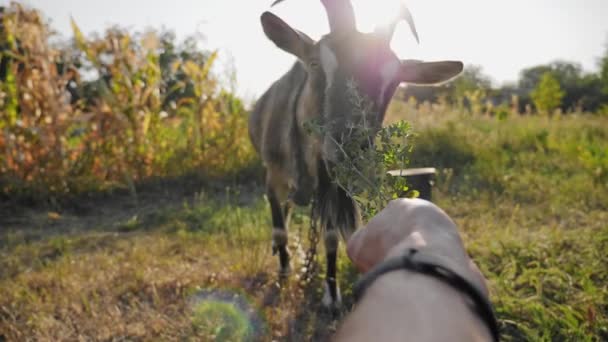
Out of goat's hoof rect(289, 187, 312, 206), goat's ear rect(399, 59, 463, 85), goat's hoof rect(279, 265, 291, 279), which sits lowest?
goat's hoof rect(279, 265, 291, 279)

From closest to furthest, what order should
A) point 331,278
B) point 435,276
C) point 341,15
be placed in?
point 435,276, point 341,15, point 331,278

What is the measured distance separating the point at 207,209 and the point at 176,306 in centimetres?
259

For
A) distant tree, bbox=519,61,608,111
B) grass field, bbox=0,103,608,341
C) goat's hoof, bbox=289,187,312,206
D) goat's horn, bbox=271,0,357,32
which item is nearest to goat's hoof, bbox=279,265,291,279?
grass field, bbox=0,103,608,341

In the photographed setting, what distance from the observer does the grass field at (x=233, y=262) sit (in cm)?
308

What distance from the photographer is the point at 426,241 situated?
2.49 feet

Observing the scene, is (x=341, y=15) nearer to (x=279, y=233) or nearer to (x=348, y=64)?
(x=348, y=64)

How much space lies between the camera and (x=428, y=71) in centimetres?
309

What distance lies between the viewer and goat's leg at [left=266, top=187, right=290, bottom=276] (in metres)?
4.05

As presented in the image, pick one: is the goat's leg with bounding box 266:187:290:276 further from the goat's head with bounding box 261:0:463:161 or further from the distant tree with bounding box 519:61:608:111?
the distant tree with bounding box 519:61:608:111

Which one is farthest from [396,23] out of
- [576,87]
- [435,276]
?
[576,87]

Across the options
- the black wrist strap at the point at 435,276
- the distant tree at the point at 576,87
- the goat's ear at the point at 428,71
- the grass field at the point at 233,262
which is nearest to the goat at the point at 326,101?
the goat's ear at the point at 428,71

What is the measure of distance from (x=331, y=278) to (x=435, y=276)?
289 cm

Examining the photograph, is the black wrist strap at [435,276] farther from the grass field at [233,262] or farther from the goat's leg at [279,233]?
the goat's leg at [279,233]

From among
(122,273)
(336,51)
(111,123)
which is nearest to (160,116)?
(111,123)
